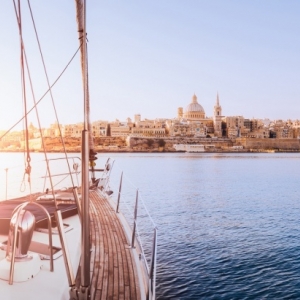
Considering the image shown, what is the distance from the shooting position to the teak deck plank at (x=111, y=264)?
380 centimetres

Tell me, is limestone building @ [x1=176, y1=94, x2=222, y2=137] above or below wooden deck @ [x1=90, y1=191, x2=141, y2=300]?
above

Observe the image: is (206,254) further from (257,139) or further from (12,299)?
(257,139)

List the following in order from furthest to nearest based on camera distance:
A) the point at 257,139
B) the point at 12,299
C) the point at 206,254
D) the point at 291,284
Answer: the point at 257,139 < the point at 206,254 < the point at 291,284 < the point at 12,299

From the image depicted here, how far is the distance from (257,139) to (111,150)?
48.6 m

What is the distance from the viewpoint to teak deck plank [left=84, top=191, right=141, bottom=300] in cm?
380

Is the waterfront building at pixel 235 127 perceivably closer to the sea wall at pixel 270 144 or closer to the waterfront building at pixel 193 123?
the waterfront building at pixel 193 123

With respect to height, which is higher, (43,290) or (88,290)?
(88,290)

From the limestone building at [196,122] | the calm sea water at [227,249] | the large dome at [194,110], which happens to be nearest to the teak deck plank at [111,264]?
the calm sea water at [227,249]

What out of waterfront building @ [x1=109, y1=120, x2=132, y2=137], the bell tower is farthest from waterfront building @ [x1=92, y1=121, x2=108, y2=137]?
the bell tower

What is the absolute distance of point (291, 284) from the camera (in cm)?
785

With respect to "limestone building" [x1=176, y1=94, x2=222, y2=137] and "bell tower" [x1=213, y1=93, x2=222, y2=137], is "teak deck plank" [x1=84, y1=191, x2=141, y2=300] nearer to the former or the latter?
"limestone building" [x1=176, y1=94, x2=222, y2=137]

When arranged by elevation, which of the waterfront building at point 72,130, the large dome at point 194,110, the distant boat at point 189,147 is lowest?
the distant boat at point 189,147

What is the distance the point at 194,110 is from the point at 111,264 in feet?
490

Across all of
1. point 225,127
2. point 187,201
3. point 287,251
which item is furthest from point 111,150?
point 287,251
